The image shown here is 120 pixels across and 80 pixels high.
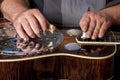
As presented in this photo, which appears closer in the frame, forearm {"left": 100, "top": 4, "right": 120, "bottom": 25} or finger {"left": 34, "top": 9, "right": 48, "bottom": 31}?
finger {"left": 34, "top": 9, "right": 48, "bottom": 31}

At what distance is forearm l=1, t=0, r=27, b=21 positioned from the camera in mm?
985

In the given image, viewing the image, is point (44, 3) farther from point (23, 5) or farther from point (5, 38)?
point (5, 38)

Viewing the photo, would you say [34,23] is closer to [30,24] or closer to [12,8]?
[30,24]

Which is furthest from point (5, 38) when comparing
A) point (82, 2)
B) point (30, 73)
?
point (82, 2)

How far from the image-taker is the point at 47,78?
83cm

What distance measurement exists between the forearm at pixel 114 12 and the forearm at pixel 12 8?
31 centimetres

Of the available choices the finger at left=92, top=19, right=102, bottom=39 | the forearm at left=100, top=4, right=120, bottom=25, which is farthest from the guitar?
the forearm at left=100, top=4, right=120, bottom=25

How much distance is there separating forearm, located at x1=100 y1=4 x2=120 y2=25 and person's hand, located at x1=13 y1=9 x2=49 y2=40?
26 centimetres

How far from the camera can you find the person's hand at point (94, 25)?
860 millimetres

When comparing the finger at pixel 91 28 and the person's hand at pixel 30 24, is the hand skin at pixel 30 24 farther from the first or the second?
the finger at pixel 91 28

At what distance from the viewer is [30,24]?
2.79ft

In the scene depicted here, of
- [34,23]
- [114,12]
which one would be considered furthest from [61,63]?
[114,12]

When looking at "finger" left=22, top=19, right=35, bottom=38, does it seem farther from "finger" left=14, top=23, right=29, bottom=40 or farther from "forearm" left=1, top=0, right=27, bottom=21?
"forearm" left=1, top=0, right=27, bottom=21

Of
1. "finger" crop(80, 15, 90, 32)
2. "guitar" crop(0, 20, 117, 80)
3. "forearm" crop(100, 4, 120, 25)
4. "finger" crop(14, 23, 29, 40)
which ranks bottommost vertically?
"guitar" crop(0, 20, 117, 80)
